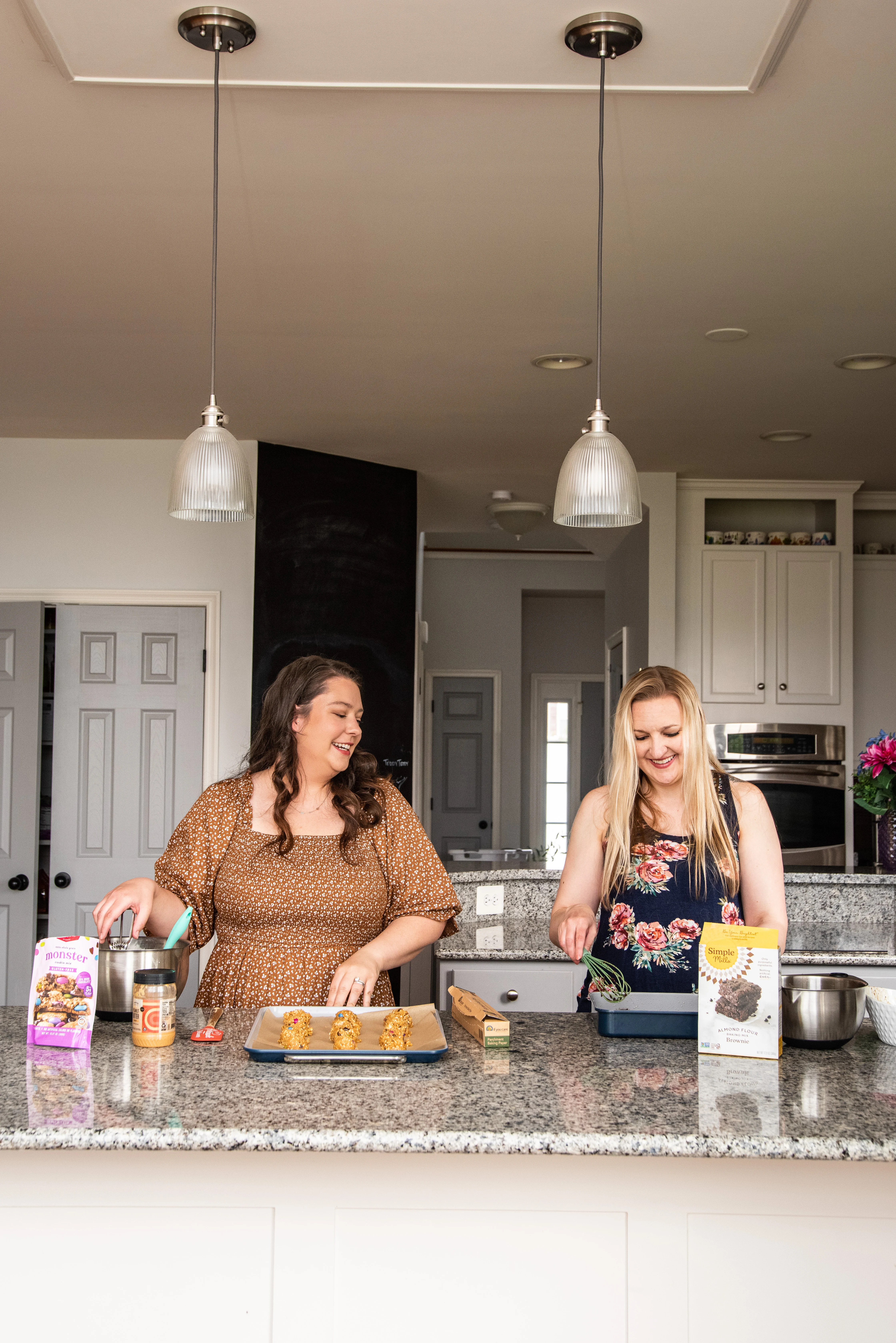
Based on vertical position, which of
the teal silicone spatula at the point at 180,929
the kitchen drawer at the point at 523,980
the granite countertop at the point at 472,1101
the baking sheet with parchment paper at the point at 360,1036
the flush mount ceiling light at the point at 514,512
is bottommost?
the kitchen drawer at the point at 523,980

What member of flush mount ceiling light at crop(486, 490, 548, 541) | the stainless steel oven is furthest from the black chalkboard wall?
the stainless steel oven

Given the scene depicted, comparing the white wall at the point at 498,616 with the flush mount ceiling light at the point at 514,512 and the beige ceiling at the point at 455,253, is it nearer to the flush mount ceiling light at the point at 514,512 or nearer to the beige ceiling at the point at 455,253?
the flush mount ceiling light at the point at 514,512

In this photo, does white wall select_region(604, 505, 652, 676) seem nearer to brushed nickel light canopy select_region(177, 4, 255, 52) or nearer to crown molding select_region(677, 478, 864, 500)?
crown molding select_region(677, 478, 864, 500)

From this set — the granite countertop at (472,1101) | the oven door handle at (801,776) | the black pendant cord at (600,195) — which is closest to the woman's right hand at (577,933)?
the granite countertop at (472,1101)

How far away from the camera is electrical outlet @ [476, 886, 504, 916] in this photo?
355cm

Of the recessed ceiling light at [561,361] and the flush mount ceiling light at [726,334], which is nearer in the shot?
the flush mount ceiling light at [726,334]

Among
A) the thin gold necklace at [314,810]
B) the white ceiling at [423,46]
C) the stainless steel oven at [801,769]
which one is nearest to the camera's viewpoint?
the white ceiling at [423,46]

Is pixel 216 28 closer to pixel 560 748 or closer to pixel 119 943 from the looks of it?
pixel 119 943

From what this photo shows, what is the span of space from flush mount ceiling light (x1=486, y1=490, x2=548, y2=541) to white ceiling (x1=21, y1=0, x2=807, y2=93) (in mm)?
3519

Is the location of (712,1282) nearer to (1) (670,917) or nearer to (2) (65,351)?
(1) (670,917)

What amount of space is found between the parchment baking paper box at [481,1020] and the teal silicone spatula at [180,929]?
43 cm

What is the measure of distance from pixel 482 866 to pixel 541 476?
2.03 meters

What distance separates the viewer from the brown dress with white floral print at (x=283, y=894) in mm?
2076

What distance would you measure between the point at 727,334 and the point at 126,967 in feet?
8.12
